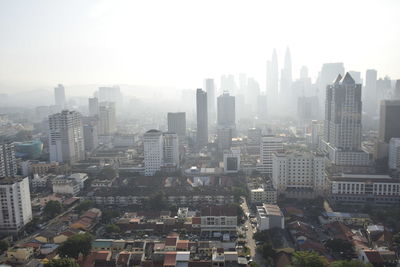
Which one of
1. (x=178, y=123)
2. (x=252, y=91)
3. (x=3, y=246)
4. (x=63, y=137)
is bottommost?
(x=3, y=246)

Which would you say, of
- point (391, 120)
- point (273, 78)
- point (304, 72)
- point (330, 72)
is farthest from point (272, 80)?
point (391, 120)

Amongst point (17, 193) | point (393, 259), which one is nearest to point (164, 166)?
point (17, 193)

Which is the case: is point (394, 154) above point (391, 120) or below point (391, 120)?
below

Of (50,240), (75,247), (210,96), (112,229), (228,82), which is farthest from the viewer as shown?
(228,82)

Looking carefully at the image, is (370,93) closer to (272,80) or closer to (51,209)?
(272,80)

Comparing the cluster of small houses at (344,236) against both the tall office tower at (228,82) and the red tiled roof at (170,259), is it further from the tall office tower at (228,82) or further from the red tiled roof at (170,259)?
the tall office tower at (228,82)

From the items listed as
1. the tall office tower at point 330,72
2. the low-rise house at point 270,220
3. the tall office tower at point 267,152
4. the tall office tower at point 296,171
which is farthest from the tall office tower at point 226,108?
the low-rise house at point 270,220

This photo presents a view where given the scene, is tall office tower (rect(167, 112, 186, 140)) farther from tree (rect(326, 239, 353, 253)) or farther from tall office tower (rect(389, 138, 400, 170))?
tree (rect(326, 239, 353, 253))
